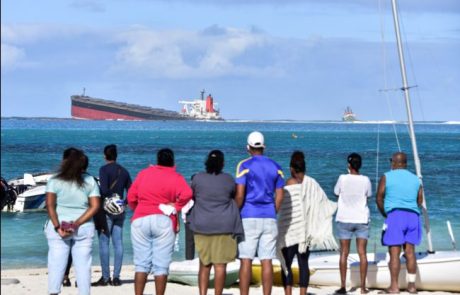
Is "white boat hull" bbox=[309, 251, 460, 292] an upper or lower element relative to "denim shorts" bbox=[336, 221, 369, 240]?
lower

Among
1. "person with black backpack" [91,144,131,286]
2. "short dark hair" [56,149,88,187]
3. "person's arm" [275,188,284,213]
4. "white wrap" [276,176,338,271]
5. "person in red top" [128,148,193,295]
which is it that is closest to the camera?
"short dark hair" [56,149,88,187]

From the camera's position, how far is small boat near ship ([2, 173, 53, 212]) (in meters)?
26.2

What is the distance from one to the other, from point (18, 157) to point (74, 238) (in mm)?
54425

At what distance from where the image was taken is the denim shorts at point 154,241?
10.7 metres

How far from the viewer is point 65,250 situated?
9.91 meters

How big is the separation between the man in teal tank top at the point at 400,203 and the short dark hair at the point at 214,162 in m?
2.30

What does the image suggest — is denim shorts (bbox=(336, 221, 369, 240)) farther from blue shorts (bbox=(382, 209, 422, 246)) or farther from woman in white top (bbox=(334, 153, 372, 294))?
blue shorts (bbox=(382, 209, 422, 246))

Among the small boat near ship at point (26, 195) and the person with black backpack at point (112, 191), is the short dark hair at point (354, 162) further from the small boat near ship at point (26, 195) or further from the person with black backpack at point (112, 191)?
the small boat near ship at point (26, 195)

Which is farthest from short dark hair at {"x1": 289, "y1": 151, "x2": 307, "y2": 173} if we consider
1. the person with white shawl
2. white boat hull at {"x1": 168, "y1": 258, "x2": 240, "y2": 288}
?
white boat hull at {"x1": 168, "y1": 258, "x2": 240, "y2": 288}

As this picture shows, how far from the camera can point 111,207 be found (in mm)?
12789

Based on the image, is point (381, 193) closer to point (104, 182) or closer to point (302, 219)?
point (302, 219)

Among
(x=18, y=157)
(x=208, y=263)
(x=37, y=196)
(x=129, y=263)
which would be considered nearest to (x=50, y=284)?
(x=208, y=263)

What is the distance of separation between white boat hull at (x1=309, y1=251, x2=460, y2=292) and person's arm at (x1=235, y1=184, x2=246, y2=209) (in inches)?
121

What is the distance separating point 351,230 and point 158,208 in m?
2.75
